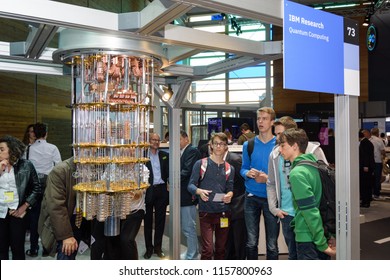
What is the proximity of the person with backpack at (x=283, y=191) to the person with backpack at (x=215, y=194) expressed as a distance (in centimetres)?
47

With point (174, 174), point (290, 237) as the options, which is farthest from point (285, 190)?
point (174, 174)

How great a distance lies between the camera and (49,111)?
5480 millimetres

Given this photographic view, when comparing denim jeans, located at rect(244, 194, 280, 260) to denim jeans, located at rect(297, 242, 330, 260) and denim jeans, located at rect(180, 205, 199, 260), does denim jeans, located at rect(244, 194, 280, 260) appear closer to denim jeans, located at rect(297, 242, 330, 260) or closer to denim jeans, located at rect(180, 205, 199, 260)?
denim jeans, located at rect(297, 242, 330, 260)

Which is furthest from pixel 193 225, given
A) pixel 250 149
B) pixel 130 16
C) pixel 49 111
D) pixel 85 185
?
pixel 49 111

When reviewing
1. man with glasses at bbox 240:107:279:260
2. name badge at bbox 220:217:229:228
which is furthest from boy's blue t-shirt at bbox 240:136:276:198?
name badge at bbox 220:217:229:228

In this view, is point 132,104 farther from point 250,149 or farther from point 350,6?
point 350,6

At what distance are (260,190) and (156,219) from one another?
1619 millimetres

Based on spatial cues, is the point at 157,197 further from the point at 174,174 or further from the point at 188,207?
the point at 174,174

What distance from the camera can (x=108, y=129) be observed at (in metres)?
2.08

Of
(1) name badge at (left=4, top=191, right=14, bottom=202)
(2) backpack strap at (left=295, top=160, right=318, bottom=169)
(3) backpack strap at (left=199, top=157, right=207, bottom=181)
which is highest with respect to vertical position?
(2) backpack strap at (left=295, top=160, right=318, bottom=169)

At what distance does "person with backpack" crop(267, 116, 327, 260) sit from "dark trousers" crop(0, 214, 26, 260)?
1.94 m

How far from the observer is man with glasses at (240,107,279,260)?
3035mm

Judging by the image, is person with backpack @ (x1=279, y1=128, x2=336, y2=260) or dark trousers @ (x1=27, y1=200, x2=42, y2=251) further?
dark trousers @ (x1=27, y1=200, x2=42, y2=251)

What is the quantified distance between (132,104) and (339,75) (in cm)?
106
